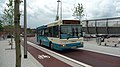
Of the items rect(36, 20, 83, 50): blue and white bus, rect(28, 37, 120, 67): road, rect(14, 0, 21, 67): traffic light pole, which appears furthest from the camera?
rect(36, 20, 83, 50): blue and white bus

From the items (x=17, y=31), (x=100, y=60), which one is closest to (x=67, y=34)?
(x=100, y=60)

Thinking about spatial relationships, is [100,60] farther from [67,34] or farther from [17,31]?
[17,31]

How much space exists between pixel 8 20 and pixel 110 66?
1498 centimetres

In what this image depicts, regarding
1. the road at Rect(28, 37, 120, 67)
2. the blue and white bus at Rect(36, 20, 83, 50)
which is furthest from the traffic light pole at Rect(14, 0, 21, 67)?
the blue and white bus at Rect(36, 20, 83, 50)

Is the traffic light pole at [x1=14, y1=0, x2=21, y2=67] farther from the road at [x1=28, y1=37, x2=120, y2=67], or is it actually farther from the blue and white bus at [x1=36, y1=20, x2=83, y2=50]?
the blue and white bus at [x1=36, y1=20, x2=83, y2=50]

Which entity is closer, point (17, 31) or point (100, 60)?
point (17, 31)

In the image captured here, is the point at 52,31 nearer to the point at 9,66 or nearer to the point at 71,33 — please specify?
the point at 71,33

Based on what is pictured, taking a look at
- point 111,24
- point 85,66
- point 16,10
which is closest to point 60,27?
point 85,66

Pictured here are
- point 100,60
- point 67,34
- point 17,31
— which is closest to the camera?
point 17,31

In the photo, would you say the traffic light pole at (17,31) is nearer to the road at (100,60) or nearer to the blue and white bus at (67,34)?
the road at (100,60)

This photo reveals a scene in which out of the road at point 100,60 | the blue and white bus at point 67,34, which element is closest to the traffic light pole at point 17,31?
the road at point 100,60

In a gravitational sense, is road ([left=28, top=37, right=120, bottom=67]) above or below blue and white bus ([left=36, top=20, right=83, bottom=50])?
below

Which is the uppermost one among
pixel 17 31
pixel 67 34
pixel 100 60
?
pixel 17 31

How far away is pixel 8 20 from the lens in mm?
23312
